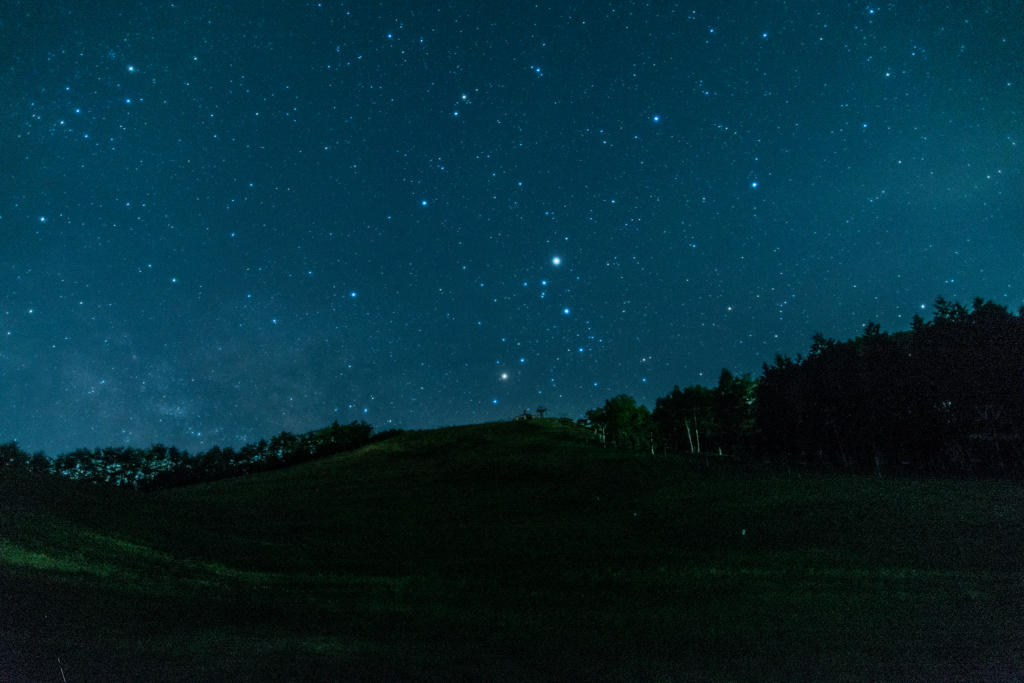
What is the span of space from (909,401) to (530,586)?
130ft

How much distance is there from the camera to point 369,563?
23.6m

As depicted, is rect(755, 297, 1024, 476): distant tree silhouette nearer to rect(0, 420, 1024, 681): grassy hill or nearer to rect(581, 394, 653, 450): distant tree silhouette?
rect(0, 420, 1024, 681): grassy hill

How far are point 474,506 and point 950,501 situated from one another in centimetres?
2557

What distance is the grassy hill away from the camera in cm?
1026

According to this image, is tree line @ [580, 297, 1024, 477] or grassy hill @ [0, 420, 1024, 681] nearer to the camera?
grassy hill @ [0, 420, 1024, 681]

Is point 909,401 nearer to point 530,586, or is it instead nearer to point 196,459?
point 530,586

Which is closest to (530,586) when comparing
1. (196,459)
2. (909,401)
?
(909,401)

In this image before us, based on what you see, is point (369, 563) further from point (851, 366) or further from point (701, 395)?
point (701, 395)

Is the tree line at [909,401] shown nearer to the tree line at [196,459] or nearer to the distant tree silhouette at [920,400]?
the distant tree silhouette at [920,400]

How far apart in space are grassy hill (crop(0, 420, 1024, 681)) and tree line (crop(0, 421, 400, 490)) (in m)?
48.8

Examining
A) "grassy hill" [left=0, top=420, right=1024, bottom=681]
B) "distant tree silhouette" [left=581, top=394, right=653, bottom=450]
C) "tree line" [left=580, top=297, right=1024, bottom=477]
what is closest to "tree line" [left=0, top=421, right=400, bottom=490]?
"distant tree silhouette" [left=581, top=394, right=653, bottom=450]

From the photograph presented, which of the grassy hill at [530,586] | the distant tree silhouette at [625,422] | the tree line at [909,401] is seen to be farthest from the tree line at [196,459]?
the tree line at [909,401]

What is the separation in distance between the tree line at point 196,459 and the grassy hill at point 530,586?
160 ft

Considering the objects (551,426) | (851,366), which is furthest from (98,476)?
(851,366)
